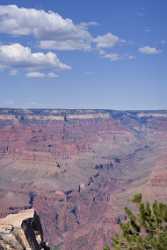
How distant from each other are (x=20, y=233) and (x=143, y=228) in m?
5.16

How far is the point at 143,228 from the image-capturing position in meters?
20.1

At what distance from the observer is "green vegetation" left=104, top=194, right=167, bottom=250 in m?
19.2

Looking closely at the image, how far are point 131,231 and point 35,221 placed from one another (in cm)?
578

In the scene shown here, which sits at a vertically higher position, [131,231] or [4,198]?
[131,231]

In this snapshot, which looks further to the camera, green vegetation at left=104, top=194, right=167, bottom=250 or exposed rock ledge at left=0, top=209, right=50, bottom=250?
exposed rock ledge at left=0, top=209, right=50, bottom=250

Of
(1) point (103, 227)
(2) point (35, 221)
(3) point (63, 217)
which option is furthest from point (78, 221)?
(2) point (35, 221)

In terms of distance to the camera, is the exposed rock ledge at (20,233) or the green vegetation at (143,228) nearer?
the green vegetation at (143,228)

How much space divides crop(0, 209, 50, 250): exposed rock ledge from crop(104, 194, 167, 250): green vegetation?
12.1ft

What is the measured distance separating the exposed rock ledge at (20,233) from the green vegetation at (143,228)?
369 cm

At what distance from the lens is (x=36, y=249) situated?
22.6 m

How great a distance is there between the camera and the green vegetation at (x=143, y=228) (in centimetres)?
1925

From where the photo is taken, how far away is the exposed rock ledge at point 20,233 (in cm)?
2105

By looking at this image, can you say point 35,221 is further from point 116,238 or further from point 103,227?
point 103,227

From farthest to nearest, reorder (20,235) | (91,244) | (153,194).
Result: (153,194) < (91,244) < (20,235)
